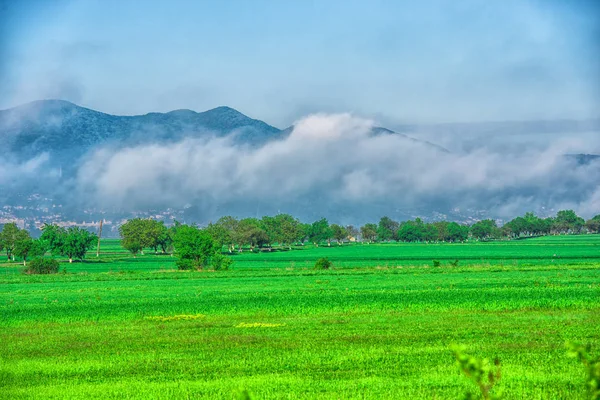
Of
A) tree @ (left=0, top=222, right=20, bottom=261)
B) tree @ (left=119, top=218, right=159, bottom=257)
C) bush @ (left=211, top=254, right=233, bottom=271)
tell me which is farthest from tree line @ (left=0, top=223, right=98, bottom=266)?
bush @ (left=211, top=254, right=233, bottom=271)

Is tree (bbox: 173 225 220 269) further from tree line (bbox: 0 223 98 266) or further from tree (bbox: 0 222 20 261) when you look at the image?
tree (bbox: 0 222 20 261)

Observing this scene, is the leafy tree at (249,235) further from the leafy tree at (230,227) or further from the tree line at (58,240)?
the tree line at (58,240)

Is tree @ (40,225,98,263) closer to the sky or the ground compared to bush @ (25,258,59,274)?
closer to the sky

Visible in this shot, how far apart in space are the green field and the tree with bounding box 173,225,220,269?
40.2 m

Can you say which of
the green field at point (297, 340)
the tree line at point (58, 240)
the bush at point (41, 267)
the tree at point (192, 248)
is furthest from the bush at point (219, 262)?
the tree line at point (58, 240)

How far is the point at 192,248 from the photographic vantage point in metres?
91.9

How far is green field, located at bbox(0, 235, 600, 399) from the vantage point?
18812 millimetres


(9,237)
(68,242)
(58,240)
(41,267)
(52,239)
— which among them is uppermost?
(9,237)

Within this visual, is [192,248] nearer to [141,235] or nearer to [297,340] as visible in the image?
[297,340]

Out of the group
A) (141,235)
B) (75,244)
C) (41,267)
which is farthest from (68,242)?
(41,267)

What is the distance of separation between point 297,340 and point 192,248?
2633 inches

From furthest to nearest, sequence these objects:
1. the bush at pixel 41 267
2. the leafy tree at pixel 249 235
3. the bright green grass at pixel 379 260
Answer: the leafy tree at pixel 249 235 → the bright green grass at pixel 379 260 → the bush at pixel 41 267

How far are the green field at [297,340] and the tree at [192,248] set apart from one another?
40.2 metres

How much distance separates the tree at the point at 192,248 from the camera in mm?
91438
